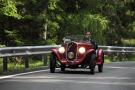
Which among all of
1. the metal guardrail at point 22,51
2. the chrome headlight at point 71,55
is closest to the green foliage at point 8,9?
the metal guardrail at point 22,51

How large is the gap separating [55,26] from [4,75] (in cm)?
1823

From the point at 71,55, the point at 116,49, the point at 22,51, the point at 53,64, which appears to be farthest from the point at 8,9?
the point at 71,55

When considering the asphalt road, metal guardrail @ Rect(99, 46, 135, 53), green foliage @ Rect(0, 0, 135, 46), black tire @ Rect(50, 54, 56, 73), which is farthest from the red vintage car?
metal guardrail @ Rect(99, 46, 135, 53)

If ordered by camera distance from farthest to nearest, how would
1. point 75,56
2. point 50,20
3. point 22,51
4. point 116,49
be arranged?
1. point 116,49
2. point 50,20
3. point 22,51
4. point 75,56

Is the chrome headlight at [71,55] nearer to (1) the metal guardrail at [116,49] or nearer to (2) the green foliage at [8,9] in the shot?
(2) the green foliage at [8,9]

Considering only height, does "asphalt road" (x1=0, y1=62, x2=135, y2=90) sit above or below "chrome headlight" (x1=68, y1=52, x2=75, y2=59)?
below

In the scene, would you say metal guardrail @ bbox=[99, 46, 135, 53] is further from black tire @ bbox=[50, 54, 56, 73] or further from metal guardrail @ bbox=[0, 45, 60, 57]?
black tire @ bbox=[50, 54, 56, 73]

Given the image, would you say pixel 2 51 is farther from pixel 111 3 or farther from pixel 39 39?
pixel 111 3

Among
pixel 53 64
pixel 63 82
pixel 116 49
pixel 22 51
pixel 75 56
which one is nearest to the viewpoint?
pixel 63 82

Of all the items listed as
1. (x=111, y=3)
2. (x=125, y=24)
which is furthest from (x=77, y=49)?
(x=125, y=24)

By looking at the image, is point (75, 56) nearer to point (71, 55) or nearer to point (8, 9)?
point (71, 55)

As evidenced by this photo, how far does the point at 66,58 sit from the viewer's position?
1894 cm

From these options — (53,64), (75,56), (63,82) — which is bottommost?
(63,82)

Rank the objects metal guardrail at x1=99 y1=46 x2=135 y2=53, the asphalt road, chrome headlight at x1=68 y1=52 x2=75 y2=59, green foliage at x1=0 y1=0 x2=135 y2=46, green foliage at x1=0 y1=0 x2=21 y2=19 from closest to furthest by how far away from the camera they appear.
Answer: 1. the asphalt road
2. chrome headlight at x1=68 y1=52 x2=75 y2=59
3. green foliage at x1=0 y1=0 x2=21 y2=19
4. metal guardrail at x1=99 y1=46 x2=135 y2=53
5. green foliage at x1=0 y1=0 x2=135 y2=46
